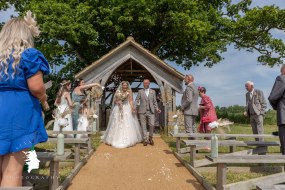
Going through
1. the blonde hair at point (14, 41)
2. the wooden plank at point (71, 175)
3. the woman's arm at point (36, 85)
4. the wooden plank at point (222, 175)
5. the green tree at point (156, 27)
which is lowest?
the wooden plank at point (71, 175)

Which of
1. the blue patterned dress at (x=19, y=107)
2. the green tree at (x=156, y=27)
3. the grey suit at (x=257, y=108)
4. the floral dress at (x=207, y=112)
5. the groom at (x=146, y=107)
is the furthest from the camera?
the green tree at (x=156, y=27)

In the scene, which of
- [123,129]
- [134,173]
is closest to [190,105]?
[123,129]

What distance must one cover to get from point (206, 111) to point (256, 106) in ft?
5.19

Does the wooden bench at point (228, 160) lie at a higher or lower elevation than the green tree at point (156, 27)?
lower

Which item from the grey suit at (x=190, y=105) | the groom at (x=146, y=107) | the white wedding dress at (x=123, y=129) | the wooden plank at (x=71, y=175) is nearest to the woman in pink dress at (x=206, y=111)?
the grey suit at (x=190, y=105)

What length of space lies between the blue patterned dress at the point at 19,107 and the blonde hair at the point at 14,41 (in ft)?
0.13

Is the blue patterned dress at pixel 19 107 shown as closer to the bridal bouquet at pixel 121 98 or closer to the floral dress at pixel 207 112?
the floral dress at pixel 207 112

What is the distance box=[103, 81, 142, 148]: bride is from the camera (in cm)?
1167

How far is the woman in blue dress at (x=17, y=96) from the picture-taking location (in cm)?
289

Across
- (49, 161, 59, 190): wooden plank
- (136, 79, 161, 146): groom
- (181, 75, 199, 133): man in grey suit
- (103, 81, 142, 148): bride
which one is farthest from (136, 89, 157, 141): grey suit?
(49, 161, 59, 190): wooden plank

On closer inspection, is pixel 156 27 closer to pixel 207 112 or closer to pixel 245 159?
pixel 207 112

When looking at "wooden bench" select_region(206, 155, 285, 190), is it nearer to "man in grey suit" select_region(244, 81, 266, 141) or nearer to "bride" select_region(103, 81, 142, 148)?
"man in grey suit" select_region(244, 81, 266, 141)

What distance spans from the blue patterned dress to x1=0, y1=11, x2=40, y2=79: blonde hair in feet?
0.13

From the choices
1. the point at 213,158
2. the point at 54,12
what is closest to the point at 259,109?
the point at 213,158
